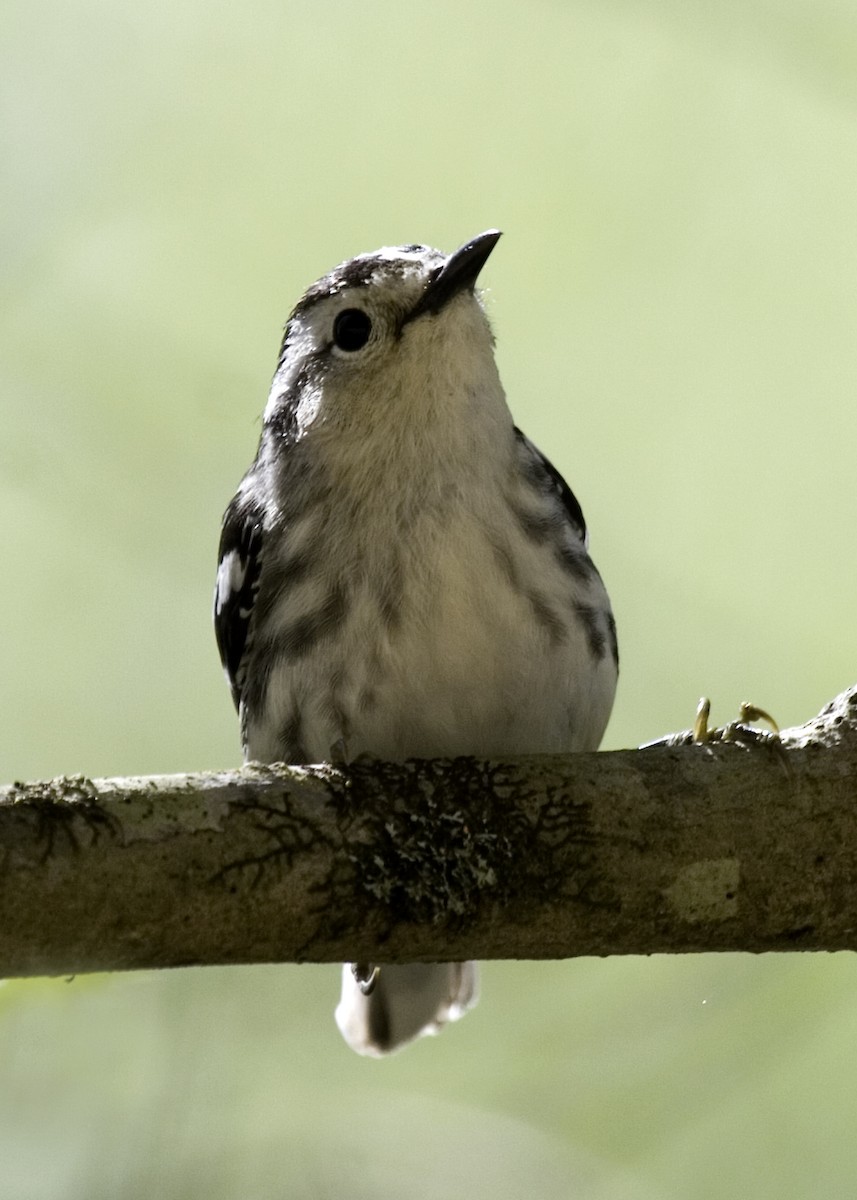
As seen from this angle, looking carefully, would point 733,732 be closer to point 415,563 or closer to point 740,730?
point 740,730

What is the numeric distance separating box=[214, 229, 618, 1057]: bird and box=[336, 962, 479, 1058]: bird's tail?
2.30ft

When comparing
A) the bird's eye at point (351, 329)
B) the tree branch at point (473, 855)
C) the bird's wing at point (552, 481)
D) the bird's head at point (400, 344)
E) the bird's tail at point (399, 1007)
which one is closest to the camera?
the tree branch at point (473, 855)

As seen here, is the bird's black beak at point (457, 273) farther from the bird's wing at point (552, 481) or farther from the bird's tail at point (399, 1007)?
the bird's tail at point (399, 1007)

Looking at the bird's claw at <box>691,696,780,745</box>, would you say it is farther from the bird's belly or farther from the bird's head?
the bird's head

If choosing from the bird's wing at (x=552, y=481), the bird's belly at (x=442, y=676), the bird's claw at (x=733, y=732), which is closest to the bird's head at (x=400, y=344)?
the bird's wing at (x=552, y=481)

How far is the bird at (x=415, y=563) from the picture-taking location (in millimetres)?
2791

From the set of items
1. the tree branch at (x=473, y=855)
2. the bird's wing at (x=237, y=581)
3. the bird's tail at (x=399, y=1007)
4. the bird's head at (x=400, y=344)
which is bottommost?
the tree branch at (x=473, y=855)

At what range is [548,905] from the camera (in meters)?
2.23

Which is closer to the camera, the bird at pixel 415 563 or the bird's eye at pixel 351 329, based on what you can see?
the bird at pixel 415 563

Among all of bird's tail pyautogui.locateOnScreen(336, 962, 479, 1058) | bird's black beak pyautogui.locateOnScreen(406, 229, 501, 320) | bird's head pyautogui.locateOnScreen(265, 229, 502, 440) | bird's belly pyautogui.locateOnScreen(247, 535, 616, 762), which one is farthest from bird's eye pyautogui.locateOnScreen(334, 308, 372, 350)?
bird's tail pyautogui.locateOnScreen(336, 962, 479, 1058)

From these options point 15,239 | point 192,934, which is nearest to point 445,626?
point 192,934

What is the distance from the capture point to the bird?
279 centimetres

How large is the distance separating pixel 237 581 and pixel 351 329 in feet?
2.08

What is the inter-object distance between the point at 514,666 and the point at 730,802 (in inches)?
25.9
